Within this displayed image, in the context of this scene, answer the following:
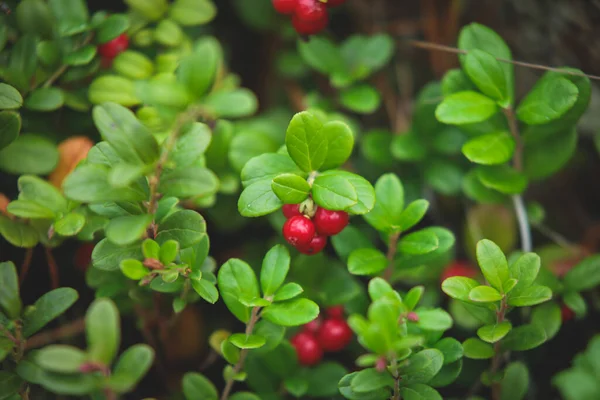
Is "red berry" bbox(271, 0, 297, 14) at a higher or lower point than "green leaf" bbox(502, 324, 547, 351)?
higher

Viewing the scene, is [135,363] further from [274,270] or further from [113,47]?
[113,47]

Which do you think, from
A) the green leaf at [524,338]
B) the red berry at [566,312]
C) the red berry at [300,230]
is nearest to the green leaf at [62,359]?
the red berry at [300,230]

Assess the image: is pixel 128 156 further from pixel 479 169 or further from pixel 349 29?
pixel 349 29

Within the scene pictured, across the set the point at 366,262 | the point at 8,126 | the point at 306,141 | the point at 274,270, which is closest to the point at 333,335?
the point at 366,262

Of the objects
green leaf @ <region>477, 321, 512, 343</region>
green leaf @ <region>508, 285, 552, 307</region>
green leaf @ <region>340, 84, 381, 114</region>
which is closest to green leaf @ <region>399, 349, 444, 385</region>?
green leaf @ <region>477, 321, 512, 343</region>

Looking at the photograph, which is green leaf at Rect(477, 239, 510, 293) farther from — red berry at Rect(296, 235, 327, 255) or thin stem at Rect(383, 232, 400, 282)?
red berry at Rect(296, 235, 327, 255)

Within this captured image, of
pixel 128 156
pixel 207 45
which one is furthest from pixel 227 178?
pixel 128 156

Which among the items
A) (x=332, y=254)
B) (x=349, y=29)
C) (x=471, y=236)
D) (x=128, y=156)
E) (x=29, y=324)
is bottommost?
(x=332, y=254)
